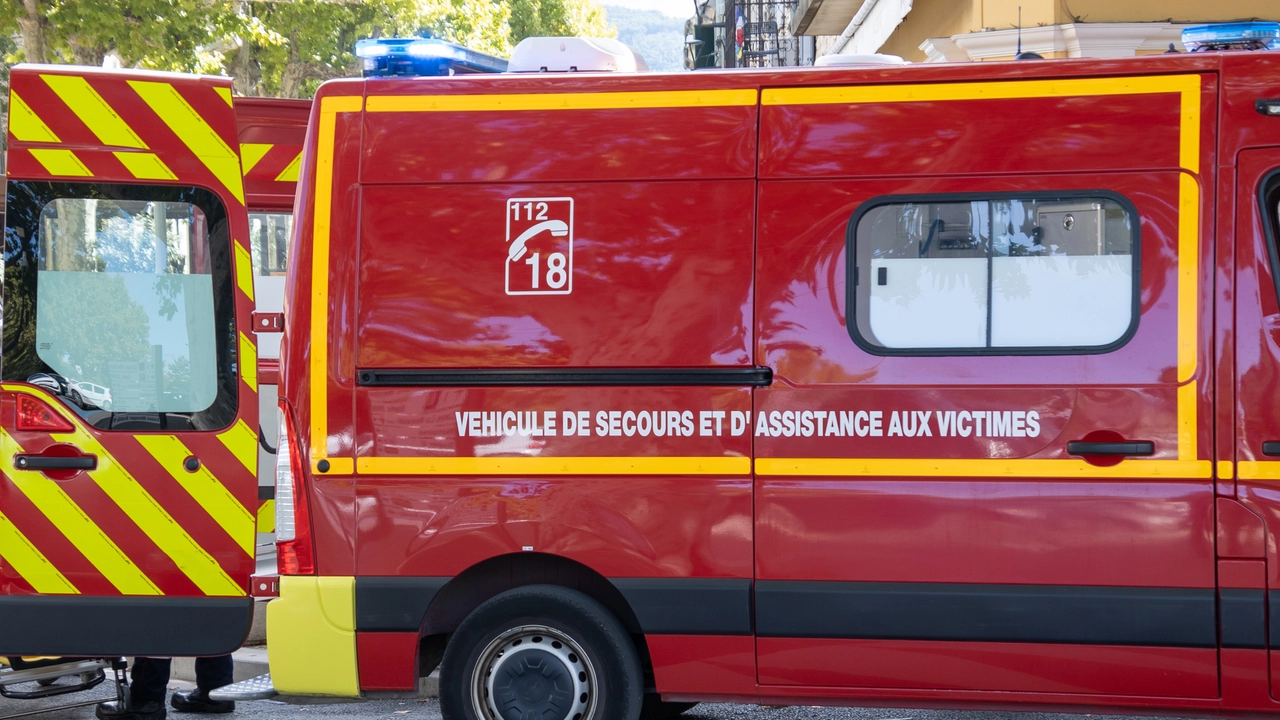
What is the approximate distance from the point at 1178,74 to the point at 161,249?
3905mm

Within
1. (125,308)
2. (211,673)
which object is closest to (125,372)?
(125,308)

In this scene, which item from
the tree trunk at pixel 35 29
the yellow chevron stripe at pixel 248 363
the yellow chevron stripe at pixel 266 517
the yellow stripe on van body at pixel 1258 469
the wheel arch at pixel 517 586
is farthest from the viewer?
the tree trunk at pixel 35 29

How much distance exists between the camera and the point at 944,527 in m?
4.38

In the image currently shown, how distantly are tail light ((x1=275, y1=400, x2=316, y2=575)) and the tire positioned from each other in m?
0.63

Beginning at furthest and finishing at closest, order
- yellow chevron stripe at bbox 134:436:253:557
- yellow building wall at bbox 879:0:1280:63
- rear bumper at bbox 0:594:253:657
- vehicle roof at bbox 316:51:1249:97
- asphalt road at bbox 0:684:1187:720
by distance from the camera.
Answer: yellow building wall at bbox 879:0:1280:63 < asphalt road at bbox 0:684:1187:720 < yellow chevron stripe at bbox 134:436:253:557 < rear bumper at bbox 0:594:253:657 < vehicle roof at bbox 316:51:1249:97

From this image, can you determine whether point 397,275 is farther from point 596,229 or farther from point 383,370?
point 596,229

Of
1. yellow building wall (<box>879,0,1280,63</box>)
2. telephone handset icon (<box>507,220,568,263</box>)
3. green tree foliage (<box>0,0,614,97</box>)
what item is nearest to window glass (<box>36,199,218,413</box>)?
telephone handset icon (<box>507,220,568,263</box>)

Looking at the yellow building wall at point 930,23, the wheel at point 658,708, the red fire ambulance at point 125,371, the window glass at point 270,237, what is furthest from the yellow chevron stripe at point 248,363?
the yellow building wall at point 930,23

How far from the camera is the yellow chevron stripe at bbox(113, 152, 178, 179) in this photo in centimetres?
521

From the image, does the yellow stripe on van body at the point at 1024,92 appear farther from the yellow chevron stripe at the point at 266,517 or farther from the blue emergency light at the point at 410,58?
the yellow chevron stripe at the point at 266,517

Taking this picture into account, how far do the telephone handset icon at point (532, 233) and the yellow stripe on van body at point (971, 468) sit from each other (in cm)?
107

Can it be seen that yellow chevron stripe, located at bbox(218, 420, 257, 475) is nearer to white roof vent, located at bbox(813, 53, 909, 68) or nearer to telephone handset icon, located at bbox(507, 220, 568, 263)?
telephone handset icon, located at bbox(507, 220, 568, 263)

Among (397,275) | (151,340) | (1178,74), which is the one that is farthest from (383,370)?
(1178,74)

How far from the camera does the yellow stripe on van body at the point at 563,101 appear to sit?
4574mm
